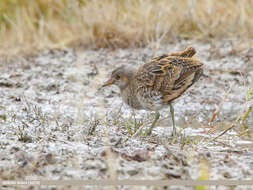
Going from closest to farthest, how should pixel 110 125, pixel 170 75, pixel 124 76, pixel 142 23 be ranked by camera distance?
pixel 170 75, pixel 110 125, pixel 124 76, pixel 142 23

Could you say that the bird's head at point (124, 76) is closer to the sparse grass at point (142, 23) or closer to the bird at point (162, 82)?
the bird at point (162, 82)

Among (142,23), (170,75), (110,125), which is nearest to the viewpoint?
(170,75)

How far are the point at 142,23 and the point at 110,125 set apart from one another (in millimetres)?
3787

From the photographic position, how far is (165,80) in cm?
487

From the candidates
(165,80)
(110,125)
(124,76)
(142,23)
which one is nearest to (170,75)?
(165,80)

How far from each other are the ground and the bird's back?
0.30m

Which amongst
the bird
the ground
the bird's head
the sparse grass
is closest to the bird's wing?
the bird

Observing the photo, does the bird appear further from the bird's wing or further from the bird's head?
→ the bird's head

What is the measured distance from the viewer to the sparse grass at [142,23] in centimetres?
837

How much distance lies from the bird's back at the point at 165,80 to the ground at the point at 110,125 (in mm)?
299

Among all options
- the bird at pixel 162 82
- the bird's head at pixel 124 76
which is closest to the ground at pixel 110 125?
the bird at pixel 162 82

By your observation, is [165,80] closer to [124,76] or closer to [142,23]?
[124,76]

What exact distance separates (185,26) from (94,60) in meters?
2.09

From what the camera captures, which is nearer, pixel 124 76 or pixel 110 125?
pixel 110 125
